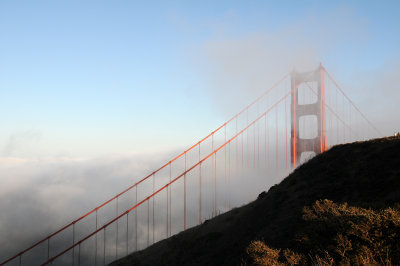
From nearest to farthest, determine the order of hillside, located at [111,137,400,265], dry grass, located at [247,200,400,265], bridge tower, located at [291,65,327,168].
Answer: dry grass, located at [247,200,400,265] < hillside, located at [111,137,400,265] < bridge tower, located at [291,65,327,168]

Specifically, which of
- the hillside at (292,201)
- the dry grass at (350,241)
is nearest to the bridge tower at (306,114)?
the hillside at (292,201)

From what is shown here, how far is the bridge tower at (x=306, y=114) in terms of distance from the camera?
46938mm

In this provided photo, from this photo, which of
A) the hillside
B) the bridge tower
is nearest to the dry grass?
the hillside

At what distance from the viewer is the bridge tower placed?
1848 inches

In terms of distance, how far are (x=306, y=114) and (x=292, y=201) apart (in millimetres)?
23525

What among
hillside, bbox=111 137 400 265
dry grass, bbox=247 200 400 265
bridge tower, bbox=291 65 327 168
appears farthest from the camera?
bridge tower, bbox=291 65 327 168

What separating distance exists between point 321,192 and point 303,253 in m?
12.8

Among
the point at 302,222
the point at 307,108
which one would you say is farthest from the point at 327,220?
the point at 307,108

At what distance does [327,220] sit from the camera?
17.8 m

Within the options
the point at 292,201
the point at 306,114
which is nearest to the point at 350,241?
the point at 292,201

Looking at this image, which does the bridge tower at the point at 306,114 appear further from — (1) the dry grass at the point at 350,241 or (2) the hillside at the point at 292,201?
(1) the dry grass at the point at 350,241

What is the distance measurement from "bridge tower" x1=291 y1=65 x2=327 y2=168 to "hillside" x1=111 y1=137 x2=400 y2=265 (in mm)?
8734

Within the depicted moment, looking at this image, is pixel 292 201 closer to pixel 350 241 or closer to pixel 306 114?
pixel 350 241

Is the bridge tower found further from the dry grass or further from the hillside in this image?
the dry grass
